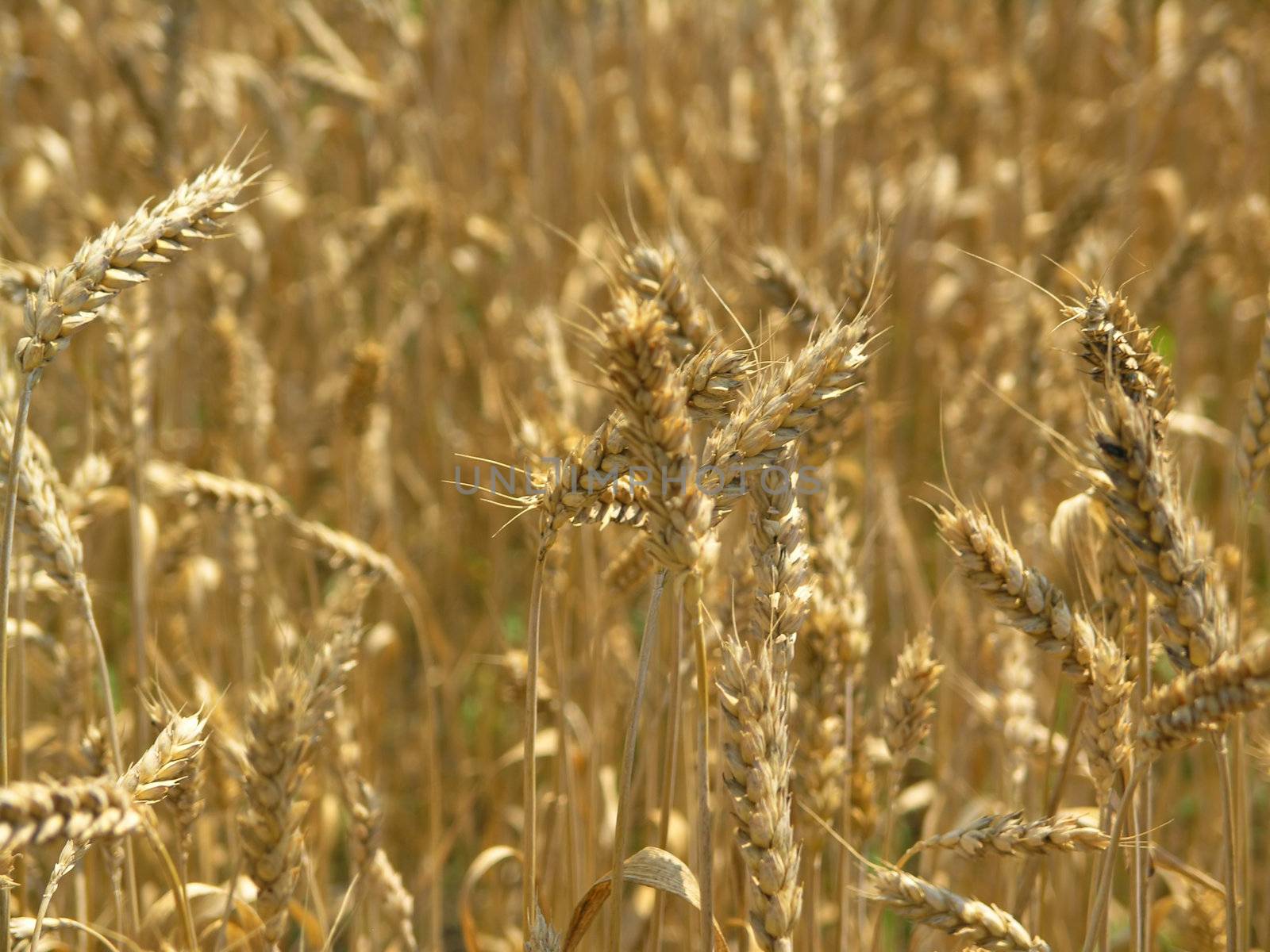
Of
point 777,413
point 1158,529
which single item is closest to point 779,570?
point 777,413

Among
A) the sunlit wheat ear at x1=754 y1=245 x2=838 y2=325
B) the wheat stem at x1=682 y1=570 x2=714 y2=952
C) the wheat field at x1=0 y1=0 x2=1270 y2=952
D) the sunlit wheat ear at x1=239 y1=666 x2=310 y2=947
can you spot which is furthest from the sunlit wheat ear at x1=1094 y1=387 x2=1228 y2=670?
the sunlit wheat ear at x1=239 y1=666 x2=310 y2=947

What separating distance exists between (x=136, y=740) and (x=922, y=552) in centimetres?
273

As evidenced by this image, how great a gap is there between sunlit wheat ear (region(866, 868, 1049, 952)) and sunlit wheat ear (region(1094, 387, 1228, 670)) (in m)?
0.38

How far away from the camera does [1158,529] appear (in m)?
1.22

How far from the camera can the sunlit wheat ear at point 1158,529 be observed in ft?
3.96

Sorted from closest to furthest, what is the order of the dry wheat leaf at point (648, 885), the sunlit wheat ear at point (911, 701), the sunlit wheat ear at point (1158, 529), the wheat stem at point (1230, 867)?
the sunlit wheat ear at point (1158, 529)
the wheat stem at point (1230, 867)
the dry wheat leaf at point (648, 885)
the sunlit wheat ear at point (911, 701)

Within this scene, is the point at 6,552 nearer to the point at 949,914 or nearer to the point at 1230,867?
the point at 949,914

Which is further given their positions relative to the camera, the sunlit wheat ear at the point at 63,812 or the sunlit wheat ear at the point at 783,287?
the sunlit wheat ear at the point at 783,287

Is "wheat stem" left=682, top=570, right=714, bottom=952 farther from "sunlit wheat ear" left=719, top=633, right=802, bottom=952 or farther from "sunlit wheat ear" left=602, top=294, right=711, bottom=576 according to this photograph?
"sunlit wheat ear" left=602, top=294, right=711, bottom=576

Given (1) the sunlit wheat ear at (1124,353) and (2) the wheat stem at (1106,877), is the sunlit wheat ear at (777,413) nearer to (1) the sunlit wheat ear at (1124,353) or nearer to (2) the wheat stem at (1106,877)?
(1) the sunlit wheat ear at (1124,353)

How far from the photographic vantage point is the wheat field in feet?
4.37

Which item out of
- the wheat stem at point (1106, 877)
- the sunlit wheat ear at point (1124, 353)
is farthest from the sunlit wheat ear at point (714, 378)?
the wheat stem at point (1106, 877)

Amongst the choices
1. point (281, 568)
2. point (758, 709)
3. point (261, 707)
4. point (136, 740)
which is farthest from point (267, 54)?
point (758, 709)

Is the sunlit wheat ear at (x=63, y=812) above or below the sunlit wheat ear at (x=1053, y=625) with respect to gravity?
below
